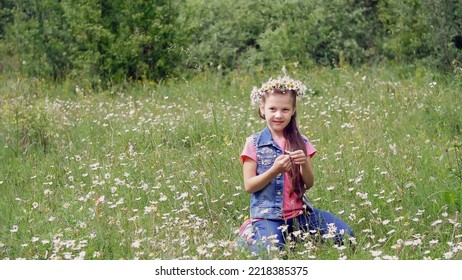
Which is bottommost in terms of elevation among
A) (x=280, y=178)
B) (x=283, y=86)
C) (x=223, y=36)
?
(x=280, y=178)

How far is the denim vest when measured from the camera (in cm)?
488

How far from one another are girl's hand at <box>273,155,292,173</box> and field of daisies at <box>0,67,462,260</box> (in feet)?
1.34

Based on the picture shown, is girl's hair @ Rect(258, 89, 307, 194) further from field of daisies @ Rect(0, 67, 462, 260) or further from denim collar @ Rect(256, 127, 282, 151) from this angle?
field of daisies @ Rect(0, 67, 462, 260)

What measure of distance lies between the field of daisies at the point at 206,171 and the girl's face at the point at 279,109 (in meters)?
0.63

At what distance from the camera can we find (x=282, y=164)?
457 cm

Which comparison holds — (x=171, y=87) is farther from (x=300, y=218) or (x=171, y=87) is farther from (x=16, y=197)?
(x=300, y=218)

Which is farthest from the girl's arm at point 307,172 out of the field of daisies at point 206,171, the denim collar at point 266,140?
the field of daisies at point 206,171

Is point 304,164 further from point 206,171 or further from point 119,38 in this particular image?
point 119,38

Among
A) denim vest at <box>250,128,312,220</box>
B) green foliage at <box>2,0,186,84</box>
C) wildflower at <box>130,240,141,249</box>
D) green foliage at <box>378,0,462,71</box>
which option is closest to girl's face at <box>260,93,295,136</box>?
denim vest at <box>250,128,312,220</box>

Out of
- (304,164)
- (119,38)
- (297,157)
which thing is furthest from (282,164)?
(119,38)

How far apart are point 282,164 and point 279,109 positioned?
429 millimetres

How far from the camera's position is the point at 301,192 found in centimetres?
493

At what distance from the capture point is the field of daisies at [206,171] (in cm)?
473
